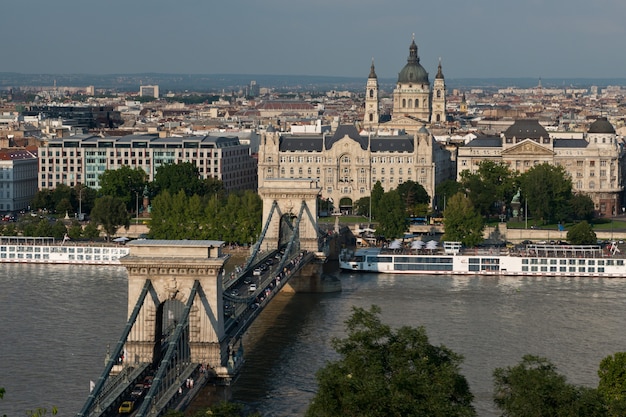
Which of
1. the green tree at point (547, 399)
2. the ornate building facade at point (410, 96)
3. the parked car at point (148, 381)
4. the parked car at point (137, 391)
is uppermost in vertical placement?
the ornate building facade at point (410, 96)

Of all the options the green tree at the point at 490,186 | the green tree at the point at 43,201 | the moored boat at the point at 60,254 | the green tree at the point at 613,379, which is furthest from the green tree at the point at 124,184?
the green tree at the point at 613,379

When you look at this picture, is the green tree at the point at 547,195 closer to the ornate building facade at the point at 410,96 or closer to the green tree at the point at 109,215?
the green tree at the point at 109,215

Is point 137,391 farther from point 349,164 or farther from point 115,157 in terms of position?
point 115,157

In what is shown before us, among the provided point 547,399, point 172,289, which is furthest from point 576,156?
point 547,399

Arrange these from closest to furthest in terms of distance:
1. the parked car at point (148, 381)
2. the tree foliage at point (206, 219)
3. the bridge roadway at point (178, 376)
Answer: the bridge roadway at point (178, 376) → the parked car at point (148, 381) → the tree foliage at point (206, 219)

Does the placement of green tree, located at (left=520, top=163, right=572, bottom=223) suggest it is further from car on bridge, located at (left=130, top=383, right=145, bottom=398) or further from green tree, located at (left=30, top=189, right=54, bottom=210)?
car on bridge, located at (left=130, top=383, right=145, bottom=398)

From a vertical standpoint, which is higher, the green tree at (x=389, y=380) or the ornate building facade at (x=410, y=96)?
the ornate building facade at (x=410, y=96)

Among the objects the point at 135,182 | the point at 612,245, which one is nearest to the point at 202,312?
the point at 612,245
